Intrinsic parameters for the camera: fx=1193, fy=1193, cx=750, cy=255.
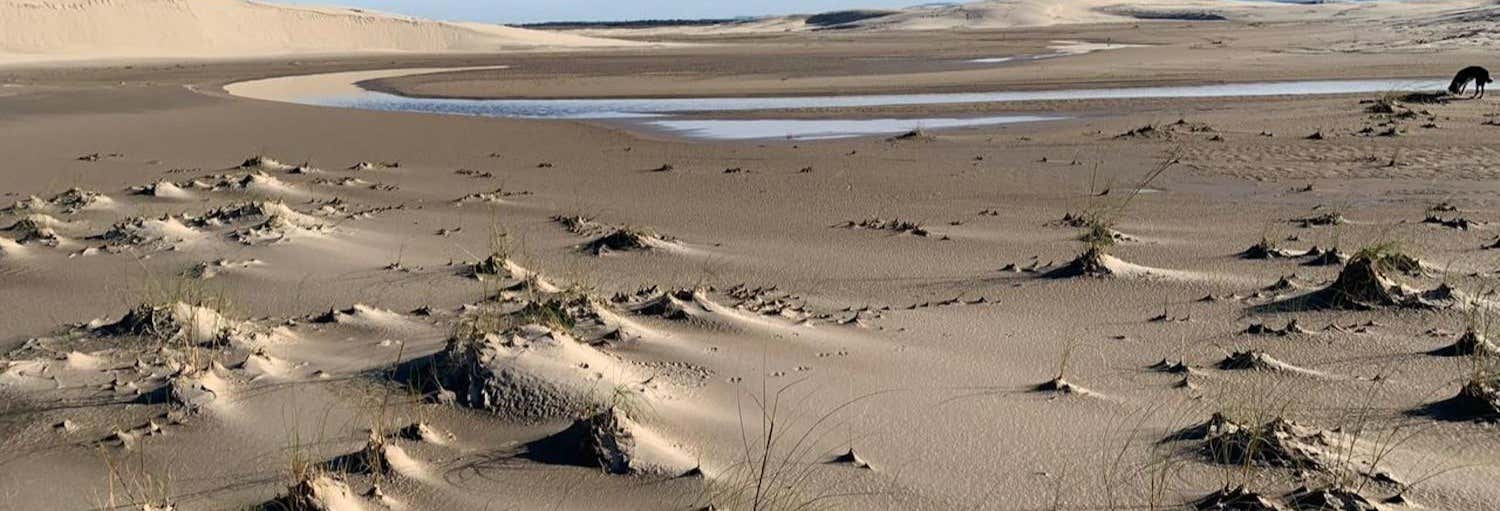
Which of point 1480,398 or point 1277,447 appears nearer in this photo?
point 1277,447

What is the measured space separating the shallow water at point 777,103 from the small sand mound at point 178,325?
10.9 meters

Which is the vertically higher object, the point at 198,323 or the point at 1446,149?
the point at 198,323

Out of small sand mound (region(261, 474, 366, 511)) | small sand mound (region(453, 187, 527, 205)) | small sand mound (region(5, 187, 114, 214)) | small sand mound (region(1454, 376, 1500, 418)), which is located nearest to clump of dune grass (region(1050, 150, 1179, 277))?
small sand mound (region(1454, 376, 1500, 418))

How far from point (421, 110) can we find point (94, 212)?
11.6 metres

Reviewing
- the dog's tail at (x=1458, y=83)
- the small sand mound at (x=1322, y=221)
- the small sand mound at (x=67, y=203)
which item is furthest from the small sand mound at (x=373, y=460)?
the dog's tail at (x=1458, y=83)

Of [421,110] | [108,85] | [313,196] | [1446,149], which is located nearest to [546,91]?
[421,110]

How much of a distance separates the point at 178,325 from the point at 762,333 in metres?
2.35

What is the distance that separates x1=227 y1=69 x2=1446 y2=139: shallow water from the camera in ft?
53.9

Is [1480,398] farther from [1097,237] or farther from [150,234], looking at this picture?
[150,234]

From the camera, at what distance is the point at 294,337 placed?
195 inches

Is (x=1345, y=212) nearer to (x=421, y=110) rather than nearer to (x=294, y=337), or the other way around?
(x=294, y=337)

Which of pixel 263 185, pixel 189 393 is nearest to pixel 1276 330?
→ pixel 189 393

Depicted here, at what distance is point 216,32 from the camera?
54.6 m

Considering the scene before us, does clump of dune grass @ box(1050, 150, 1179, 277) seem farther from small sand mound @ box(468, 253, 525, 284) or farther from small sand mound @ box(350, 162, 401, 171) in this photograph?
small sand mound @ box(350, 162, 401, 171)
